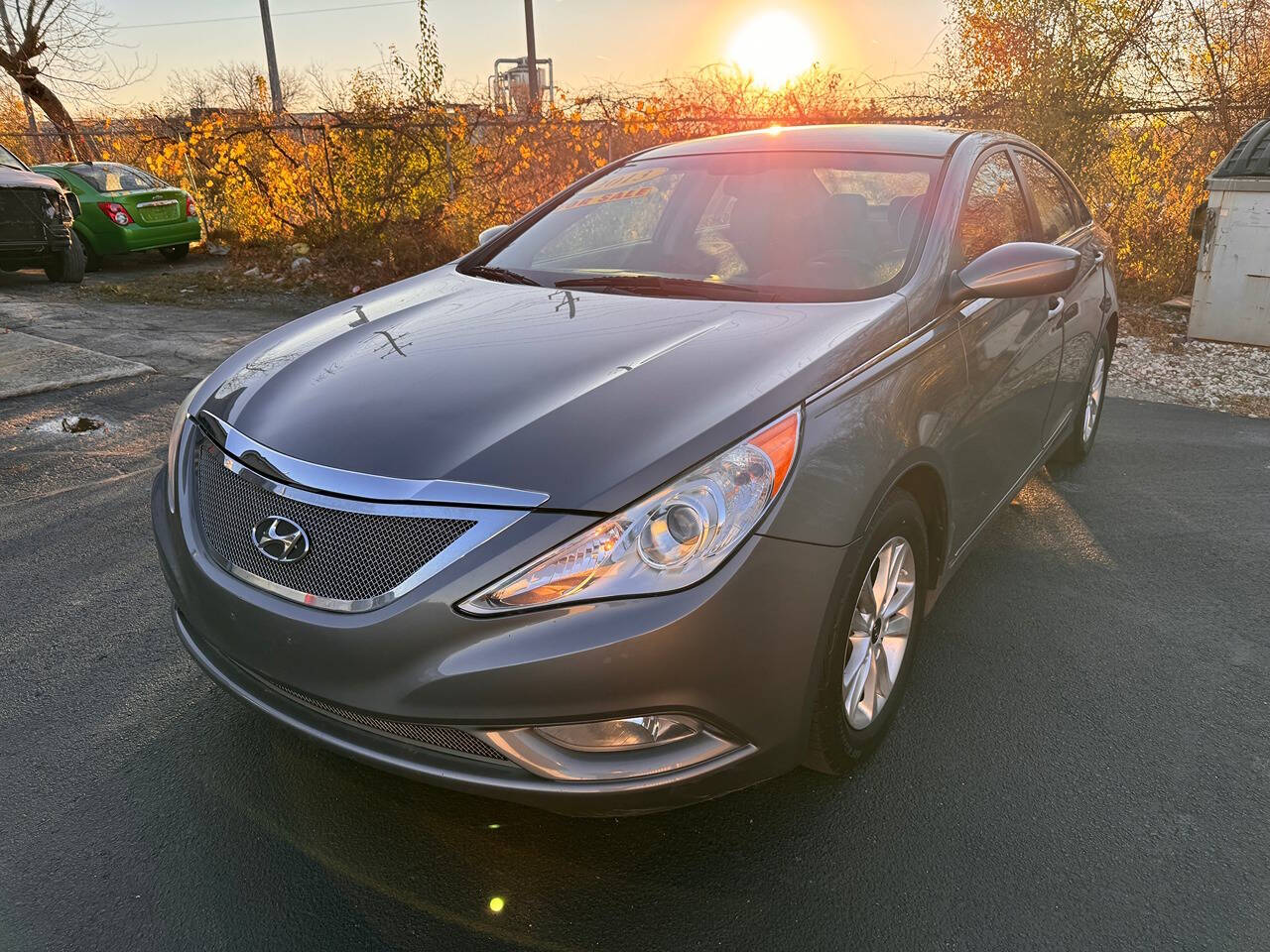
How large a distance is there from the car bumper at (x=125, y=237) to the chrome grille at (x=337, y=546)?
462 inches

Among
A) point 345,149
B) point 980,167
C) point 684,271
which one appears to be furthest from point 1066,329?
point 345,149

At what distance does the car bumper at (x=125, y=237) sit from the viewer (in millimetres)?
11906

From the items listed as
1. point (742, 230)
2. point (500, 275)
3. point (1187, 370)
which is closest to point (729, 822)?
point (742, 230)

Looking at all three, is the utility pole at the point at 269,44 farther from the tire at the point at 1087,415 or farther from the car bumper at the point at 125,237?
the tire at the point at 1087,415

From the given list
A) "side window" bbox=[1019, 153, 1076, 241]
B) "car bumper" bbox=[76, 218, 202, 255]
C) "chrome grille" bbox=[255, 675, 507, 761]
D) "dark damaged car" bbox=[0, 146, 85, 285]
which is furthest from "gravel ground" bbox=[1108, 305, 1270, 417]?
"car bumper" bbox=[76, 218, 202, 255]

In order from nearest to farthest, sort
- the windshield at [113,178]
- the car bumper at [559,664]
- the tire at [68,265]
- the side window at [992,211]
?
1. the car bumper at [559,664]
2. the side window at [992,211]
3. the tire at [68,265]
4. the windshield at [113,178]

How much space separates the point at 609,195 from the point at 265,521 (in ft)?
7.22

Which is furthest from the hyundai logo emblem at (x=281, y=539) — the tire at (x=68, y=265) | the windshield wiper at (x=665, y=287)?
the tire at (x=68, y=265)

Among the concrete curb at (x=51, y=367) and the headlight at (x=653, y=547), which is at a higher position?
the headlight at (x=653, y=547)

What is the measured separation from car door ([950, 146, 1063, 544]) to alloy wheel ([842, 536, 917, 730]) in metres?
0.36

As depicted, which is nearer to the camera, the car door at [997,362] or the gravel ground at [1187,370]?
the car door at [997,362]

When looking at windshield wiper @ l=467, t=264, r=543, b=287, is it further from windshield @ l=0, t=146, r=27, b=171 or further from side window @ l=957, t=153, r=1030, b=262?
windshield @ l=0, t=146, r=27, b=171

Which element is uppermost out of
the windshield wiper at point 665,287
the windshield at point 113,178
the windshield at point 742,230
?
the windshield at point 113,178

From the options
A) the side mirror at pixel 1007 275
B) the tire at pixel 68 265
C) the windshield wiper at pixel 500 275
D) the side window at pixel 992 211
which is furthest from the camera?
the tire at pixel 68 265
